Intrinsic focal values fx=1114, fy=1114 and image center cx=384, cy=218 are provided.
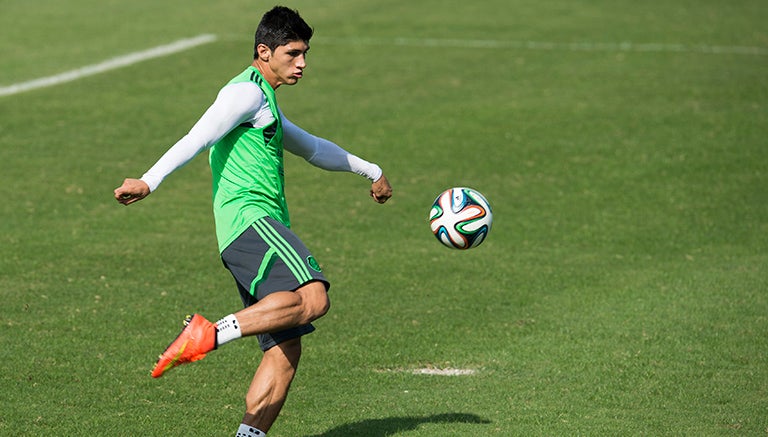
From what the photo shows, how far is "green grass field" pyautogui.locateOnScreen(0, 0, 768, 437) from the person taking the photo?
881 centimetres

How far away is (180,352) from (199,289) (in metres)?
5.57

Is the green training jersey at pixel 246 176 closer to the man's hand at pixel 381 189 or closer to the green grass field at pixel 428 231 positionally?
the man's hand at pixel 381 189

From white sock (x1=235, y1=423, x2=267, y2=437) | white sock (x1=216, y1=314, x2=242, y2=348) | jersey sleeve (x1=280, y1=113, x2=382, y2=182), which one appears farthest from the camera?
jersey sleeve (x1=280, y1=113, x2=382, y2=182)

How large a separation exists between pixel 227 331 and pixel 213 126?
1251mm

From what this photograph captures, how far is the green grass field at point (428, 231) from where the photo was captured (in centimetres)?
881

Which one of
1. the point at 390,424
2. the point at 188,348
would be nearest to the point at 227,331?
the point at 188,348

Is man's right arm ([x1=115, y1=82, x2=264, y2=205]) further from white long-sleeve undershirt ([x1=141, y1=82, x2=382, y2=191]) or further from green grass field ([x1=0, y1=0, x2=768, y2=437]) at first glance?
green grass field ([x1=0, y1=0, x2=768, y2=437])

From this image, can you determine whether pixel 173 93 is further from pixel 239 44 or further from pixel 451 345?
pixel 451 345

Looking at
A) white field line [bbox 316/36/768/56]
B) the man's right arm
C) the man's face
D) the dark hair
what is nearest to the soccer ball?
the man's face

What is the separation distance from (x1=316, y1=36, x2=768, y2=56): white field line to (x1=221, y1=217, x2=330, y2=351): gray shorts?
19.5m

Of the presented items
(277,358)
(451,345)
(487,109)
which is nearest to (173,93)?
(487,109)

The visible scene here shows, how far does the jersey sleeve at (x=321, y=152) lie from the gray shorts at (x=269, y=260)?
0.92 meters

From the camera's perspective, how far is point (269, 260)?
681 centimetres

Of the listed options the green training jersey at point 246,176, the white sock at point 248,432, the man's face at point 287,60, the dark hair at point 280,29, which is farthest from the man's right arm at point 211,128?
the white sock at point 248,432
